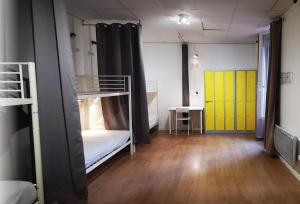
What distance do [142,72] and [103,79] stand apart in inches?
28.7

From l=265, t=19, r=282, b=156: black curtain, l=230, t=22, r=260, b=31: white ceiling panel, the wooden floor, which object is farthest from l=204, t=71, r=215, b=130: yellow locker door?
l=265, t=19, r=282, b=156: black curtain

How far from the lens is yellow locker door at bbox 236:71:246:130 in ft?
19.6

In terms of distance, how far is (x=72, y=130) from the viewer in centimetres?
194

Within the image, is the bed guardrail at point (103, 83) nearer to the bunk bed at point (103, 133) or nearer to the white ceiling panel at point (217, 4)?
the bunk bed at point (103, 133)

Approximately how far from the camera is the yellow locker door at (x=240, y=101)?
19.6 ft

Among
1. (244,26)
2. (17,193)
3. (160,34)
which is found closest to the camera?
(17,193)

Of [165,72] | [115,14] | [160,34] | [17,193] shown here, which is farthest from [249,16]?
[17,193]

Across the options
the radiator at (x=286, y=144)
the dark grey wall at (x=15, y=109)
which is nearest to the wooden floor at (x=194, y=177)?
the radiator at (x=286, y=144)

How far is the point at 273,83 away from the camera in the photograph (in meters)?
3.84

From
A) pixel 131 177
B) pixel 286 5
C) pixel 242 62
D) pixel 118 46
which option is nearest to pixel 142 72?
pixel 118 46

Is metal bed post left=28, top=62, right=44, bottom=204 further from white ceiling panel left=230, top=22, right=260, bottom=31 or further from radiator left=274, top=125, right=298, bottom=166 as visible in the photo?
white ceiling panel left=230, top=22, right=260, bottom=31

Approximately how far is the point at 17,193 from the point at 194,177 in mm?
2232

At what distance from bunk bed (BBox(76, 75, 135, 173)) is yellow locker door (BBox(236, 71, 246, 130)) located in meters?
3.06

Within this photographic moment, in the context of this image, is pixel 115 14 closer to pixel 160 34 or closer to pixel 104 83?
pixel 104 83
